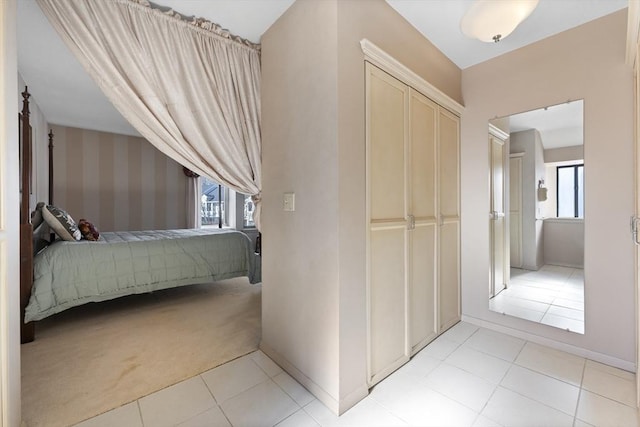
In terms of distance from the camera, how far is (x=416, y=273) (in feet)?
6.49

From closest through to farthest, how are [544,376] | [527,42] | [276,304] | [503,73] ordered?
[544,376] → [276,304] → [527,42] → [503,73]

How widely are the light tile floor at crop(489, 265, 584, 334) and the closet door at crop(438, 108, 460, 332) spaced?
378 mm

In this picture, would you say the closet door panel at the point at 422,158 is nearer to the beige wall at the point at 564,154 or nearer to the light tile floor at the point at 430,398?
the beige wall at the point at 564,154

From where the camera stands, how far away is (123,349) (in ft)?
6.79

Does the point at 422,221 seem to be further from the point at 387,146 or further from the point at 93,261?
the point at 93,261

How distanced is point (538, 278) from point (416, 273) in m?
1.22

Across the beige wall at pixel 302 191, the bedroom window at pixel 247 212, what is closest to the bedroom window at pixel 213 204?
the bedroom window at pixel 247 212

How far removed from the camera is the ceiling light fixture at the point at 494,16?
1.34m

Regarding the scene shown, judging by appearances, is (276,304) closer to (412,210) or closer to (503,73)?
(412,210)

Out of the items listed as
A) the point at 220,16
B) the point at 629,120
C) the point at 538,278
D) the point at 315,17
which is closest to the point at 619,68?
the point at 629,120

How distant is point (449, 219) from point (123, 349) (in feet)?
9.53

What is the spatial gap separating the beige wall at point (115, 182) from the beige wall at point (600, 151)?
594 cm

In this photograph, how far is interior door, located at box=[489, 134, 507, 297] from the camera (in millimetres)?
2410

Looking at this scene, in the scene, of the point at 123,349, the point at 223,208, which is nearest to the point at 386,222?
the point at 123,349
